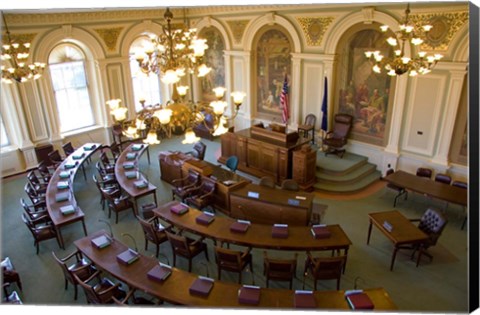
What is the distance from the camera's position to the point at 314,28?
1127 cm

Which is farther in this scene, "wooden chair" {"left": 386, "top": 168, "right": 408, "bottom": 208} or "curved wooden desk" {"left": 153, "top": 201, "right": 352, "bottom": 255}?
"wooden chair" {"left": 386, "top": 168, "right": 408, "bottom": 208}

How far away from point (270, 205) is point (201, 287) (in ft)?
9.87

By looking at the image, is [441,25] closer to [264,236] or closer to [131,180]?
[264,236]

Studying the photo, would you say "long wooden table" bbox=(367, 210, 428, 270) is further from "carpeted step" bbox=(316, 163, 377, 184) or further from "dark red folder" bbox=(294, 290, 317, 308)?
"carpeted step" bbox=(316, 163, 377, 184)

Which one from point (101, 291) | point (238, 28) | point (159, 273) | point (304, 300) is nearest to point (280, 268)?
point (304, 300)

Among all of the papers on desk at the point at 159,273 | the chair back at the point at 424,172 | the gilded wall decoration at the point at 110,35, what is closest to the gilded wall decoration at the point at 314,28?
the chair back at the point at 424,172

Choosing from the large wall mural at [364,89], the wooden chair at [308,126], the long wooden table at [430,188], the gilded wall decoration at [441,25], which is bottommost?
the long wooden table at [430,188]

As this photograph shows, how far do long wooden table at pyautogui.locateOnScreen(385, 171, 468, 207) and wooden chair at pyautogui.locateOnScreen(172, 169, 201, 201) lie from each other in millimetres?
4971

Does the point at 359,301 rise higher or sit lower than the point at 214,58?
lower

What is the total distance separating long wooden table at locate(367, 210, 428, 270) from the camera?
696 centimetres

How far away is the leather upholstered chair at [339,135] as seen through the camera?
11.5 m

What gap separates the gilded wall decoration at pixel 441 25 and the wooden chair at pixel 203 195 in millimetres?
6375

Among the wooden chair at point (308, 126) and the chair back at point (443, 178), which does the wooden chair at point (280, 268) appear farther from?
the wooden chair at point (308, 126)

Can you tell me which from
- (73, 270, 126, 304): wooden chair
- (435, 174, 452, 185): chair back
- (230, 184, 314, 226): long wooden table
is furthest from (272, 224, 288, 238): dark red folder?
(435, 174, 452, 185): chair back
